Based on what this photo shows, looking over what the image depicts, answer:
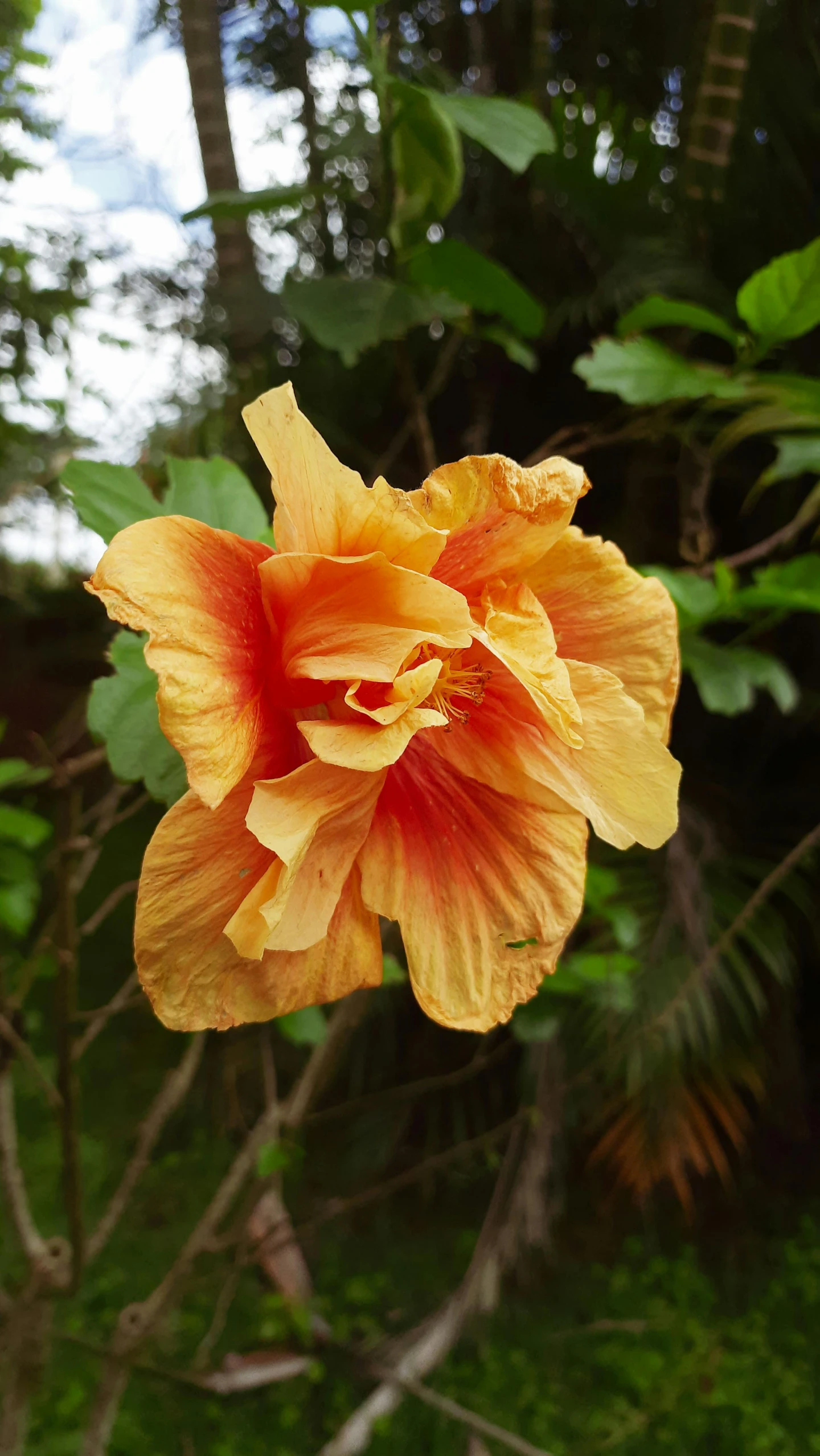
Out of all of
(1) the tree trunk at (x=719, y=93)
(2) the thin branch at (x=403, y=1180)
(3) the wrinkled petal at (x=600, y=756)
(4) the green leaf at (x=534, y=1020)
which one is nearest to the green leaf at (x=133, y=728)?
(3) the wrinkled petal at (x=600, y=756)

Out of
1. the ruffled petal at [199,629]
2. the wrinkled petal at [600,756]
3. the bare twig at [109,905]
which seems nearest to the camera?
the ruffled petal at [199,629]

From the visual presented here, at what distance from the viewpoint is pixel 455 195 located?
80 cm

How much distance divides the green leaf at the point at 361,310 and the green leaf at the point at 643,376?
16 cm

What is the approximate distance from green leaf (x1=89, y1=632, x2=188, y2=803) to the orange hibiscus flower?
4.2 inches

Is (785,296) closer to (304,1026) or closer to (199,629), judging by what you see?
(199,629)

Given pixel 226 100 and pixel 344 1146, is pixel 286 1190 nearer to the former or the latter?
pixel 344 1146

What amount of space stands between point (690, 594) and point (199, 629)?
60 centimetres

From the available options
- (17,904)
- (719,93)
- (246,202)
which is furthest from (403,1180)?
(719,93)

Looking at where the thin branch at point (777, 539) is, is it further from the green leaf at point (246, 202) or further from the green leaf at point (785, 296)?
the green leaf at point (246, 202)

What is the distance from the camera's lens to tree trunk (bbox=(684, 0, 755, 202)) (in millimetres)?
1187

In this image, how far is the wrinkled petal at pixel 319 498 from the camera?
0.39m

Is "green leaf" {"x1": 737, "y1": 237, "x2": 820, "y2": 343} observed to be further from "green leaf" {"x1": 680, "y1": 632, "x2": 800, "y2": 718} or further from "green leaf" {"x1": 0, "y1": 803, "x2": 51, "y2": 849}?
"green leaf" {"x1": 0, "y1": 803, "x2": 51, "y2": 849}

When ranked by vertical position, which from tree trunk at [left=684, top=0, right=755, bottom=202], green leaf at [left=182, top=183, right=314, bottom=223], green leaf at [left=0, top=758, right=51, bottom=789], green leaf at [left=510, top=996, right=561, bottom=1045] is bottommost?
green leaf at [left=510, top=996, right=561, bottom=1045]

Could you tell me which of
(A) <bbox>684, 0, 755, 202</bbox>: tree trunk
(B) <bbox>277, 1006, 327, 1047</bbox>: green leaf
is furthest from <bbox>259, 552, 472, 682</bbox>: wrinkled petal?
(A) <bbox>684, 0, 755, 202</bbox>: tree trunk
